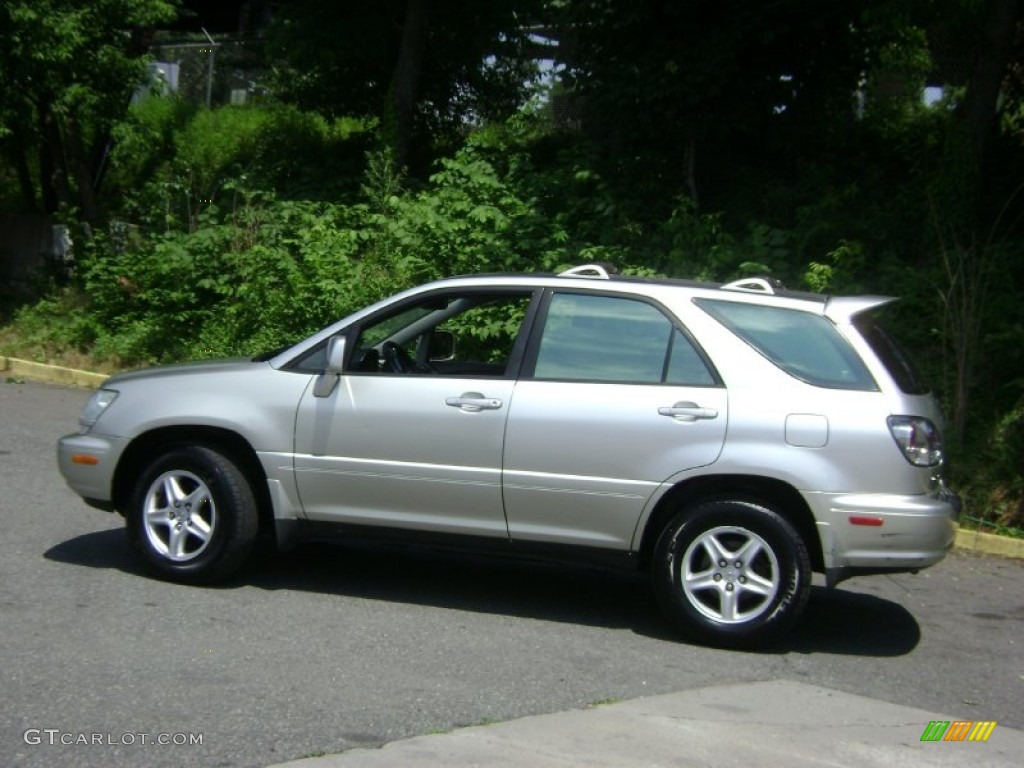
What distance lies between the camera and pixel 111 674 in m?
5.38

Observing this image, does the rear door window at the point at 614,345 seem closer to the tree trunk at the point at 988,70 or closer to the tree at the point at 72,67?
the tree trunk at the point at 988,70

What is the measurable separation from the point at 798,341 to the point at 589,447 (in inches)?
46.8

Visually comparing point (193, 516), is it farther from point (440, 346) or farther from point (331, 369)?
point (440, 346)

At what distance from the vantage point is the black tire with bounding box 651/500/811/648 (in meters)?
6.14

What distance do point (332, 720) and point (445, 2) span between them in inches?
625

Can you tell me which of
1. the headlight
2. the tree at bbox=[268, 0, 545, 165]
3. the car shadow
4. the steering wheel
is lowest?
the car shadow

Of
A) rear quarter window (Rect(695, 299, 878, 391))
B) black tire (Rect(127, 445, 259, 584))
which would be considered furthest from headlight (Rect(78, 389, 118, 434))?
rear quarter window (Rect(695, 299, 878, 391))

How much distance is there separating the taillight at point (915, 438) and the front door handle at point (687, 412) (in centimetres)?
86

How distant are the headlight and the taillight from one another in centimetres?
422

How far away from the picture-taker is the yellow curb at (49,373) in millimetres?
14961

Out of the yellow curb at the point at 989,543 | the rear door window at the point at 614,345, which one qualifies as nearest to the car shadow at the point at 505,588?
the rear door window at the point at 614,345

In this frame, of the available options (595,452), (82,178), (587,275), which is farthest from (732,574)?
(82,178)

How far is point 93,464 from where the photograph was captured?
23.0 feet

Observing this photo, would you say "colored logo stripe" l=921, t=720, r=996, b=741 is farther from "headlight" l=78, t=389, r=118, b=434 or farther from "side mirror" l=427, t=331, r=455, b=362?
"headlight" l=78, t=389, r=118, b=434
